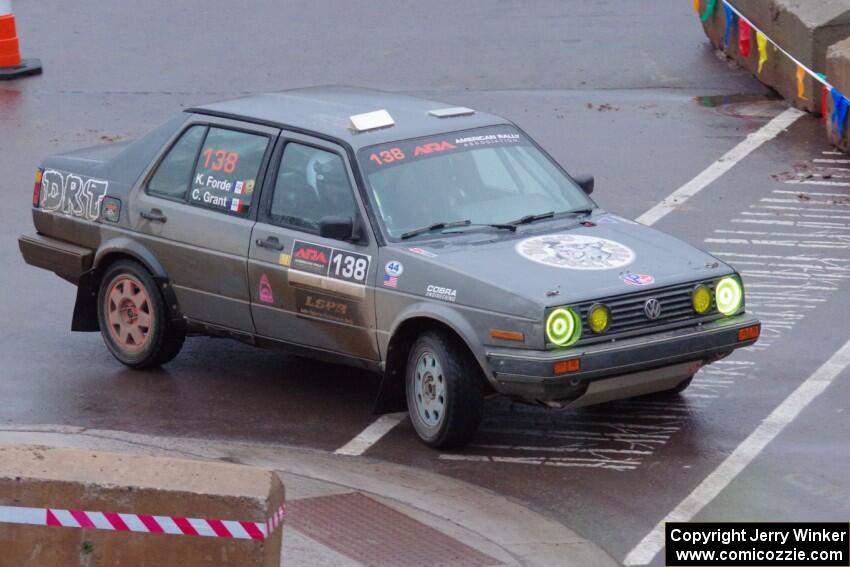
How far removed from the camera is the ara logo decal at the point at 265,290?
938 cm

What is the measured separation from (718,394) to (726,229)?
12.5 ft

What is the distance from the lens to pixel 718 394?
31.4 feet

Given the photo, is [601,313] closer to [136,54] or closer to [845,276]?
[845,276]

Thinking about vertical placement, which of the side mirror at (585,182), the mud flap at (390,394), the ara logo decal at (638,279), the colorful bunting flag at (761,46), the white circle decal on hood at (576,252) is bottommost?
the mud flap at (390,394)

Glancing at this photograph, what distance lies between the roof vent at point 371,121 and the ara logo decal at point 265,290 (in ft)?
3.35

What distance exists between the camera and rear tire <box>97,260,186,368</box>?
10.1 meters

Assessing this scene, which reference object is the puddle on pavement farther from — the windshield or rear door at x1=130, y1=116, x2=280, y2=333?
rear door at x1=130, y1=116, x2=280, y2=333

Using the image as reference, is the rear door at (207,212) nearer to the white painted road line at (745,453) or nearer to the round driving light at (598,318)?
the round driving light at (598,318)

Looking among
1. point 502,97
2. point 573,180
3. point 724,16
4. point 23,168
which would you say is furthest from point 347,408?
point 724,16

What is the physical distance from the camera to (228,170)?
9.76 meters

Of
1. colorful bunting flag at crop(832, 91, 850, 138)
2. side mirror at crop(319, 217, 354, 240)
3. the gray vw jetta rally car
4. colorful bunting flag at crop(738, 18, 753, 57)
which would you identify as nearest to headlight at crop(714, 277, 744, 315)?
the gray vw jetta rally car

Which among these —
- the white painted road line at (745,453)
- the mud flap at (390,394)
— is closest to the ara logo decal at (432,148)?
the mud flap at (390,394)

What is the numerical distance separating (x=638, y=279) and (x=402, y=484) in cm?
164

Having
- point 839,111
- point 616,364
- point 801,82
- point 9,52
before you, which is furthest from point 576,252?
point 9,52
